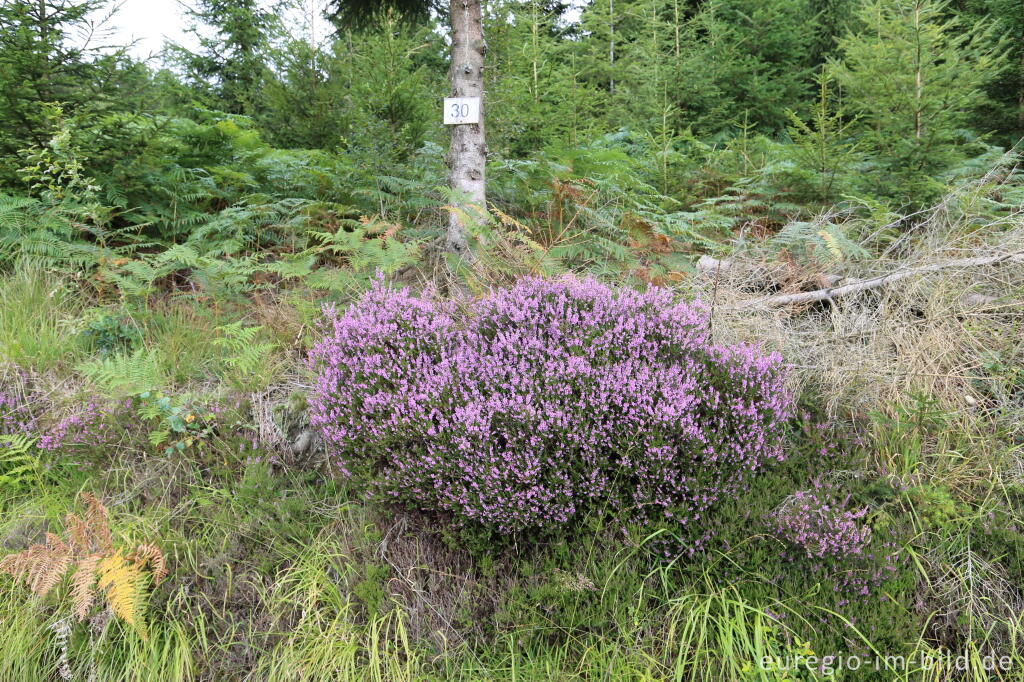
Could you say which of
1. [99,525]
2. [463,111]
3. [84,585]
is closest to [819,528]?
[84,585]

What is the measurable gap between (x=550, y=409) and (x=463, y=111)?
2.84 m

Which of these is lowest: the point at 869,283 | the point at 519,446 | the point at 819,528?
the point at 819,528

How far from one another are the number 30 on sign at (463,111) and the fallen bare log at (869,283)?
2299mm

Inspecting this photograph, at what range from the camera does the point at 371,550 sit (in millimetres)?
2594

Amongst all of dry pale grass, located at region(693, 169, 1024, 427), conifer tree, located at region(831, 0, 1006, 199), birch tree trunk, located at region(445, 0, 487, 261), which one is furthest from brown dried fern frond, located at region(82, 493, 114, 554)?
conifer tree, located at region(831, 0, 1006, 199)

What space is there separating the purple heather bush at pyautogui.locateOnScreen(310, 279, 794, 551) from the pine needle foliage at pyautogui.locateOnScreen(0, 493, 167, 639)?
890 millimetres

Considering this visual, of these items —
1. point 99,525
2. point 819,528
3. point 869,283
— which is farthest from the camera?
point 869,283

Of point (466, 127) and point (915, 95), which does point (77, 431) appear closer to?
point (466, 127)

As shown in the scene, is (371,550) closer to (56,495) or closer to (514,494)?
(514,494)

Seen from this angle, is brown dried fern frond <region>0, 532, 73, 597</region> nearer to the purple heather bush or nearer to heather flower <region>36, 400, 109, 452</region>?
heather flower <region>36, 400, 109, 452</region>

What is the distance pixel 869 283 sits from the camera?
3678 millimetres

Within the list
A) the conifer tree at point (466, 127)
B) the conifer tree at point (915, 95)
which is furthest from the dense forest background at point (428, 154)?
the conifer tree at point (466, 127)

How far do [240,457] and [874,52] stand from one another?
6286 millimetres

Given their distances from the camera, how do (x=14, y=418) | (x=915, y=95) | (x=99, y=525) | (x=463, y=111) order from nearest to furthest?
(x=99, y=525)
(x=14, y=418)
(x=463, y=111)
(x=915, y=95)
